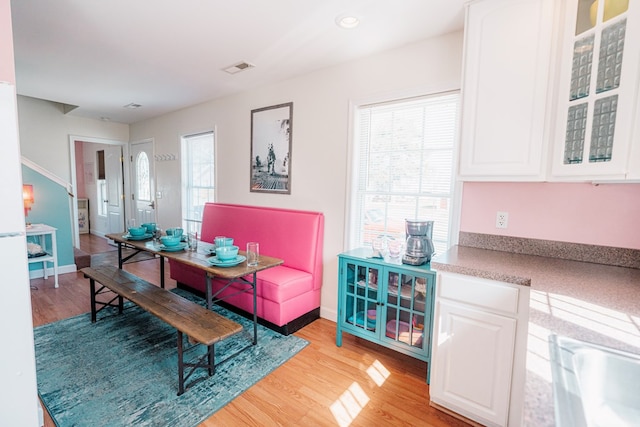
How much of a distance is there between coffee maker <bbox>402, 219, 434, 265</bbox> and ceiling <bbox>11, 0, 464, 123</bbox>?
142 cm

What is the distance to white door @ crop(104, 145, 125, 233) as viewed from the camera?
598 cm

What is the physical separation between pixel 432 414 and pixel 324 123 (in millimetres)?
2455

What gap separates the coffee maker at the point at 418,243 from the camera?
2086 mm

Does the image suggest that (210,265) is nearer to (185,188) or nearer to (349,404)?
(349,404)

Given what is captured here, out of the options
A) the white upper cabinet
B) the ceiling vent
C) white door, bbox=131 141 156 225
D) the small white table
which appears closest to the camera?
the white upper cabinet

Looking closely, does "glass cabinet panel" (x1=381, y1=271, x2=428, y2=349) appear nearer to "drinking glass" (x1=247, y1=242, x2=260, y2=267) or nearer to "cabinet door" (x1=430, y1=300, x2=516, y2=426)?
"cabinet door" (x1=430, y1=300, x2=516, y2=426)

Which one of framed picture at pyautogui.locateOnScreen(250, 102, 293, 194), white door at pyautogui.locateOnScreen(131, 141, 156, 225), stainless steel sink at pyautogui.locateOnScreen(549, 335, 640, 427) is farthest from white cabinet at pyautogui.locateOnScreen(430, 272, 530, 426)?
white door at pyautogui.locateOnScreen(131, 141, 156, 225)

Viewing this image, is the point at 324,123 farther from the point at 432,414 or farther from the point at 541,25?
the point at 432,414

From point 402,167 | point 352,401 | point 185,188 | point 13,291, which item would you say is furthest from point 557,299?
point 185,188

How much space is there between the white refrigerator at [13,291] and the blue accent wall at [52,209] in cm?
331

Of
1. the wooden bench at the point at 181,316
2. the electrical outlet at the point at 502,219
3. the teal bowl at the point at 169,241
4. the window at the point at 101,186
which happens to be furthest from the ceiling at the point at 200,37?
the window at the point at 101,186

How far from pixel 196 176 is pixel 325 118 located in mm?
2593

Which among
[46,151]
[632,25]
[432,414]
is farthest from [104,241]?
[632,25]

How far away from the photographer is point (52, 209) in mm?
4000
